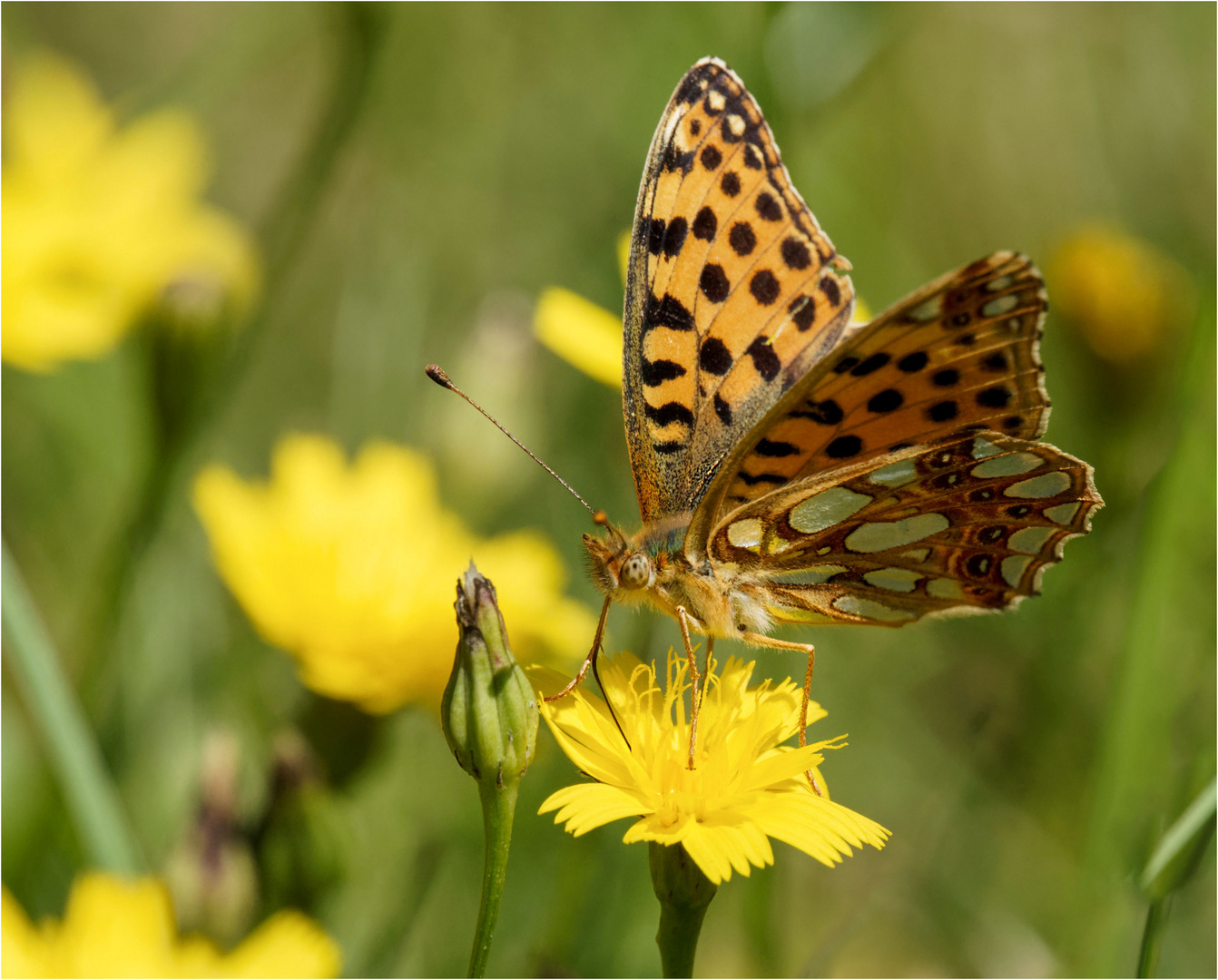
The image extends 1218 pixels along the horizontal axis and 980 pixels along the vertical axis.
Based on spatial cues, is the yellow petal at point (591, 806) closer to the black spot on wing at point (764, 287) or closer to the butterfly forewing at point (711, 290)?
the butterfly forewing at point (711, 290)

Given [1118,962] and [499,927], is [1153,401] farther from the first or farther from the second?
[499,927]

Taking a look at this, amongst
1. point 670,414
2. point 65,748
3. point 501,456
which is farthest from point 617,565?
point 501,456

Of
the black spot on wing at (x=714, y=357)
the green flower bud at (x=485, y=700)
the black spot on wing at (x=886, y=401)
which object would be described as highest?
the black spot on wing at (x=714, y=357)

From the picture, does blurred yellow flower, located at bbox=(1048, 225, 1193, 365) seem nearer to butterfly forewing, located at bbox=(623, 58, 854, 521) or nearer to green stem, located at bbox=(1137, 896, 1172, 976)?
butterfly forewing, located at bbox=(623, 58, 854, 521)

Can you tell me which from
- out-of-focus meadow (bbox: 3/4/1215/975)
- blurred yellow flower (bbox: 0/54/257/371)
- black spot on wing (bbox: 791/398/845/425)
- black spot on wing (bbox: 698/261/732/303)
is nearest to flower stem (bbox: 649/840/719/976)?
out-of-focus meadow (bbox: 3/4/1215/975)

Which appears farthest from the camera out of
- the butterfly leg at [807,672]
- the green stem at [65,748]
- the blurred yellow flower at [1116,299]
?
the blurred yellow flower at [1116,299]

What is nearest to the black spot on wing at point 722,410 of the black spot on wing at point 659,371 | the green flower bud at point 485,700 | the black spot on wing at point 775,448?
the black spot on wing at point 659,371
